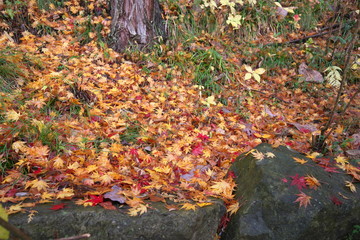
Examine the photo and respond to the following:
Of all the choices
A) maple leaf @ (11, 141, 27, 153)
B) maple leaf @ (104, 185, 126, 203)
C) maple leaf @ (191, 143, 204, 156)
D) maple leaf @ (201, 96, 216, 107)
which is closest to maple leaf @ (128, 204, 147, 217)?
maple leaf @ (104, 185, 126, 203)

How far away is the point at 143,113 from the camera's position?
374 cm

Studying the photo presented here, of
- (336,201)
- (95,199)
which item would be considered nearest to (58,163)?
(95,199)

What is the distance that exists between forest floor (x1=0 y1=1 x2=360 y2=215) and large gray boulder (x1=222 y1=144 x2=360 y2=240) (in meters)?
0.19

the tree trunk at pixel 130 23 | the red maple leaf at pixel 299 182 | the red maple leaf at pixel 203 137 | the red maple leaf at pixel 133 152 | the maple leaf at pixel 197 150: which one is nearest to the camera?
the red maple leaf at pixel 299 182

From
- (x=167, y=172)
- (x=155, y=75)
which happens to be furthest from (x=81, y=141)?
(x=155, y=75)

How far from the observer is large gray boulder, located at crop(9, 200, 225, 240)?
1714 mm

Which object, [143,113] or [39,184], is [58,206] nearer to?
[39,184]

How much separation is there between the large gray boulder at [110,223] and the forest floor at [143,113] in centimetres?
9

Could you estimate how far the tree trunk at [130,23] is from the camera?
4754 mm

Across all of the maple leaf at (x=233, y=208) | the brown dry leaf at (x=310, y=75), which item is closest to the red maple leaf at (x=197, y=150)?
the maple leaf at (x=233, y=208)

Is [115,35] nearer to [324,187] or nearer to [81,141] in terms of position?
[81,141]

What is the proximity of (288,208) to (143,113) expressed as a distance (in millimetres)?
2182

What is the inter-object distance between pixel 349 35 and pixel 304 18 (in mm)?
987

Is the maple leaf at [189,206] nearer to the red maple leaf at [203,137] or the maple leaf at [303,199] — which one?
the maple leaf at [303,199]
